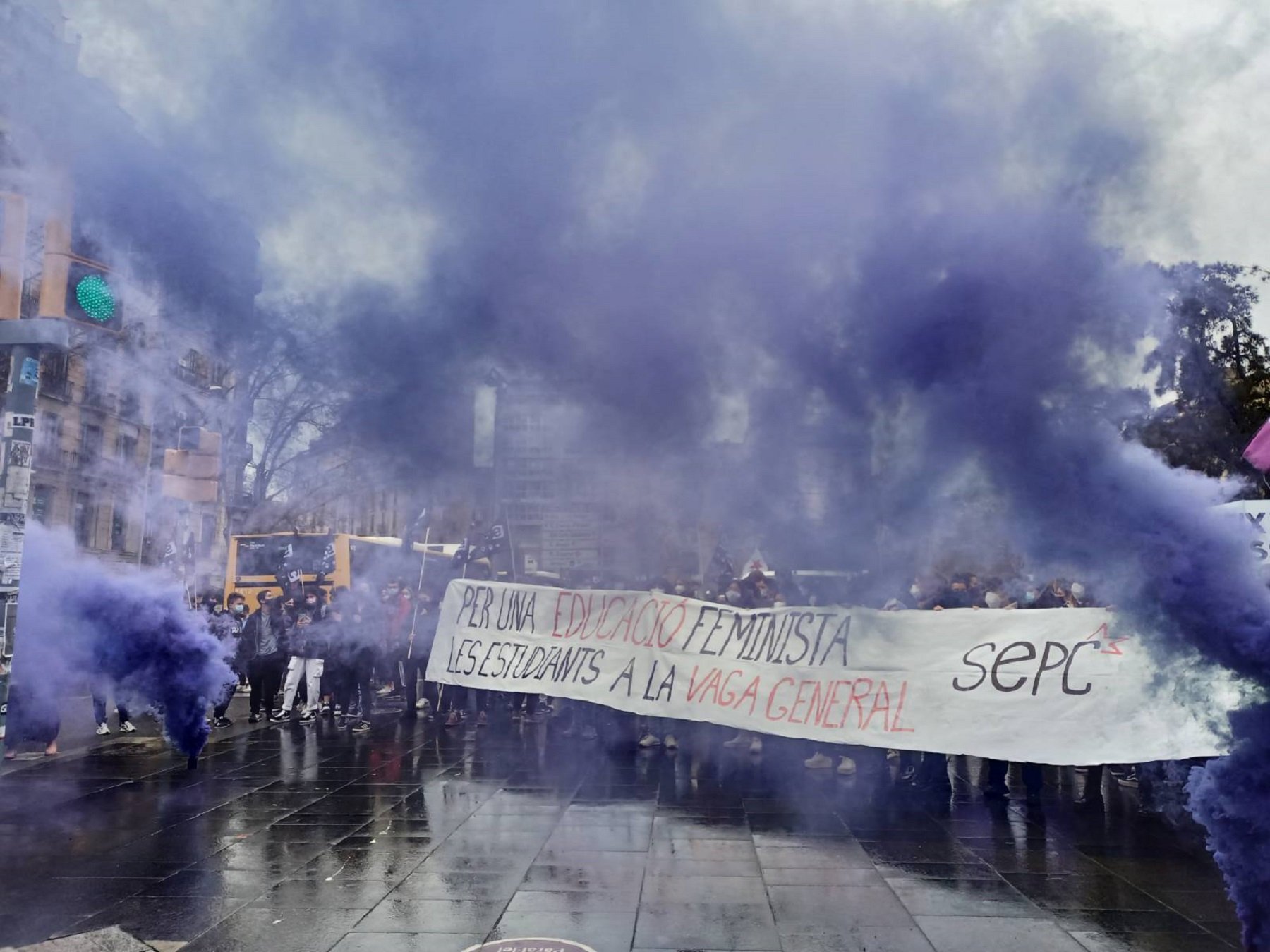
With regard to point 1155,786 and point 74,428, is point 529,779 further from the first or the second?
point 74,428

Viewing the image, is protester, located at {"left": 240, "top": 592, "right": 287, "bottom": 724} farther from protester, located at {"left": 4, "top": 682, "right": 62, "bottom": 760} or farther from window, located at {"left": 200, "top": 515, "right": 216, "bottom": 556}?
window, located at {"left": 200, "top": 515, "right": 216, "bottom": 556}

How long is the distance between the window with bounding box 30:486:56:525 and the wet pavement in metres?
14.0

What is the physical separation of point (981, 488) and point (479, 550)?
712 centimetres

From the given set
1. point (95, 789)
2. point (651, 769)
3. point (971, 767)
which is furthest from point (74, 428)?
point (971, 767)

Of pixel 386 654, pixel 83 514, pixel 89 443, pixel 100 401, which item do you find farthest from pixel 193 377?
pixel 83 514

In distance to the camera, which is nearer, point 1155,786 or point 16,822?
point 16,822

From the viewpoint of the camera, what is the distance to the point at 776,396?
9.73 meters

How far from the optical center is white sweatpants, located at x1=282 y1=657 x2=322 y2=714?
495 inches

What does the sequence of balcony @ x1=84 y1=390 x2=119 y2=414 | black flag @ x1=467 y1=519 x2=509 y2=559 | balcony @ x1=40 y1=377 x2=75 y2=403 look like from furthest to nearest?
1. balcony @ x1=40 y1=377 x2=75 y2=403
2. balcony @ x1=84 y1=390 x2=119 y2=414
3. black flag @ x1=467 y1=519 x2=509 y2=559

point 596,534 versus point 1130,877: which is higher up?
point 596,534

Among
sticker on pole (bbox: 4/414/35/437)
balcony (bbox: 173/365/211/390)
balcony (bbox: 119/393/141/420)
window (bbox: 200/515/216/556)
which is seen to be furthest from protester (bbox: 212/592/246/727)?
window (bbox: 200/515/216/556)

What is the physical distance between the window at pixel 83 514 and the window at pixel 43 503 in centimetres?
109

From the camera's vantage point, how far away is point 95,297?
562 cm

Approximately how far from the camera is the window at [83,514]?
25688mm
